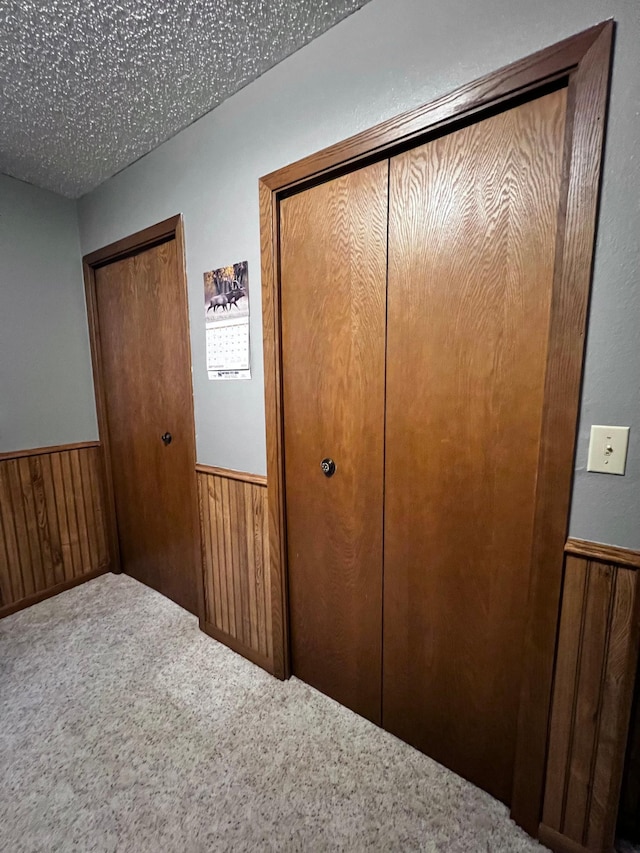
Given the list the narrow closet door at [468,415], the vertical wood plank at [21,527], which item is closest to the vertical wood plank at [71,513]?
the vertical wood plank at [21,527]

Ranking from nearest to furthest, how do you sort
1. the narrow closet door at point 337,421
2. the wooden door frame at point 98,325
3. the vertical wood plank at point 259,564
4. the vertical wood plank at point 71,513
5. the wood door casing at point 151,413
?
the narrow closet door at point 337,421
the vertical wood plank at point 259,564
the wooden door frame at point 98,325
the wood door casing at point 151,413
the vertical wood plank at point 71,513

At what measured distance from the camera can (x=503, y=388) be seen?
0.97 meters

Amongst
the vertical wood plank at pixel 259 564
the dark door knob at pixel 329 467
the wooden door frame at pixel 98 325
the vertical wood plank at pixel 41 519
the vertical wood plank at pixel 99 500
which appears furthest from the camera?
the vertical wood plank at pixel 99 500

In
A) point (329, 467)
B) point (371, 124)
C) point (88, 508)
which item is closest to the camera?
point (371, 124)

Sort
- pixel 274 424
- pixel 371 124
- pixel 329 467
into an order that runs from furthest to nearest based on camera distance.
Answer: pixel 274 424, pixel 329 467, pixel 371 124

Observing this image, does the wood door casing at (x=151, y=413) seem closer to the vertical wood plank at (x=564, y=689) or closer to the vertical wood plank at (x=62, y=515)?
the vertical wood plank at (x=62, y=515)

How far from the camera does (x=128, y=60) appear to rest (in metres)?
1.21

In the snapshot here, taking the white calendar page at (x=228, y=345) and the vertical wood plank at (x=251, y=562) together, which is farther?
the vertical wood plank at (x=251, y=562)

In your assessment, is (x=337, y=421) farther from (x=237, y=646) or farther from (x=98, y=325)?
(x=98, y=325)

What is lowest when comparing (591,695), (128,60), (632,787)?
(632,787)

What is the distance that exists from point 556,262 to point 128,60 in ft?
5.12

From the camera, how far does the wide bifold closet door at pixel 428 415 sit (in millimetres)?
928

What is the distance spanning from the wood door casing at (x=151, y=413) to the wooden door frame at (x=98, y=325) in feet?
0.08

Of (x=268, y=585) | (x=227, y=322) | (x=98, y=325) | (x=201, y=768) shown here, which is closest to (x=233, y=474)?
(x=268, y=585)
